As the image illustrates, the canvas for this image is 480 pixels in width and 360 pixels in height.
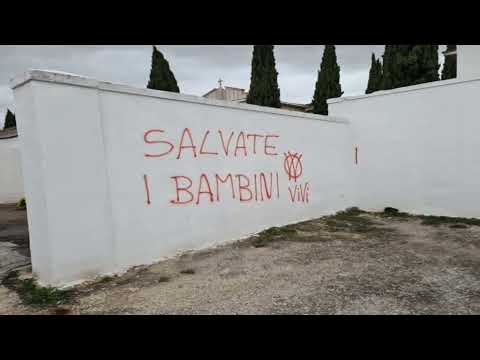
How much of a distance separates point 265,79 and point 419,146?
1279 centimetres

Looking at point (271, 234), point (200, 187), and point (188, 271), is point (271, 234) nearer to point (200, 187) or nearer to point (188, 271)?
point (200, 187)

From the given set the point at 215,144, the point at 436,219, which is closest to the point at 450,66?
the point at 436,219

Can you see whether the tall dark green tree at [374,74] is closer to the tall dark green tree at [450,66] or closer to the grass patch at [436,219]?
the tall dark green tree at [450,66]

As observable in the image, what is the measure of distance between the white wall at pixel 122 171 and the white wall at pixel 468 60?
7018 millimetres

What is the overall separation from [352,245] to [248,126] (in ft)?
7.99

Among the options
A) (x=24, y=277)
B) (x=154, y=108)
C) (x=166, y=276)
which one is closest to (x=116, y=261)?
(x=166, y=276)

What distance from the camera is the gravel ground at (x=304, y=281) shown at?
284cm

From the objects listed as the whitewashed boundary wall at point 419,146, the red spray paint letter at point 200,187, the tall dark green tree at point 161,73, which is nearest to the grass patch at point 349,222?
the whitewashed boundary wall at point 419,146

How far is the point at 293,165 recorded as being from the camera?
621cm

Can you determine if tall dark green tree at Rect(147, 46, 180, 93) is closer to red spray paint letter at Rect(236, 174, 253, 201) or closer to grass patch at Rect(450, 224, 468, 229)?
red spray paint letter at Rect(236, 174, 253, 201)

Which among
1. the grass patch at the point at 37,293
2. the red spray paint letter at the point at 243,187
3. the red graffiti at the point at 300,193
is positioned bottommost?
the grass patch at the point at 37,293

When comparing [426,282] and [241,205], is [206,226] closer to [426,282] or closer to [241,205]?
[241,205]

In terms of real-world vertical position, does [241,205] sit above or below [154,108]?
below

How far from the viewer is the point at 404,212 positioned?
7164mm
